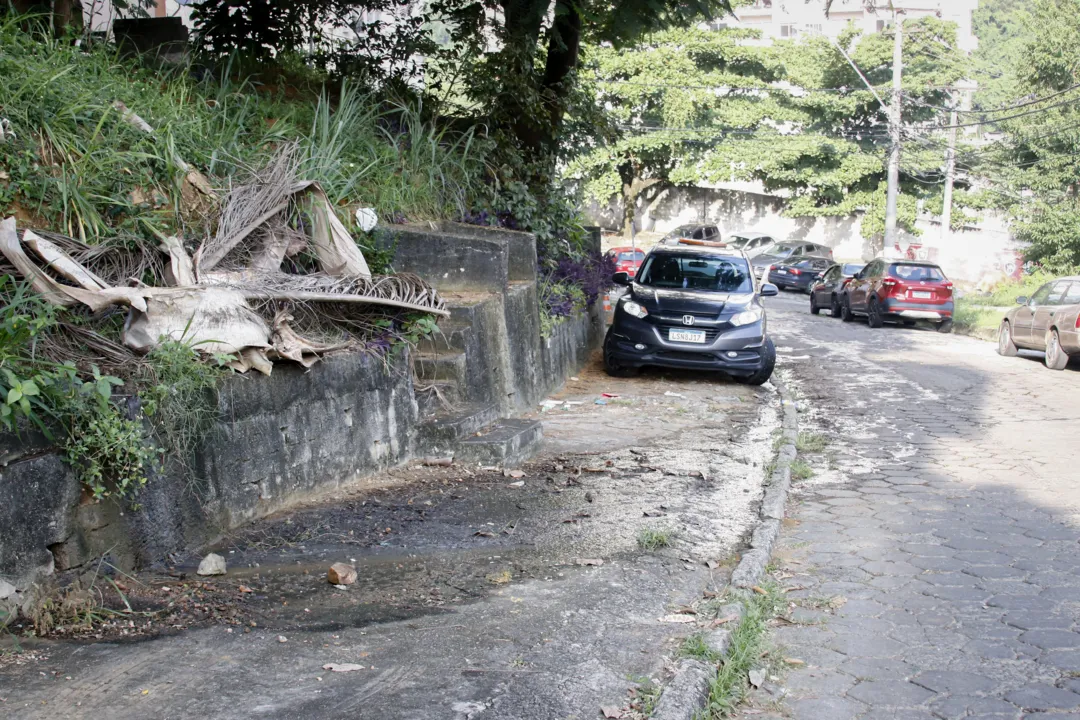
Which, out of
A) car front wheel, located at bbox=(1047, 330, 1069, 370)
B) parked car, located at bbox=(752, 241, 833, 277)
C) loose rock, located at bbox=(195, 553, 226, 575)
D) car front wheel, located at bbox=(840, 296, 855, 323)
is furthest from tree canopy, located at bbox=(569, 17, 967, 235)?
loose rock, located at bbox=(195, 553, 226, 575)

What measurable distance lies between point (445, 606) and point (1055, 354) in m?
14.2

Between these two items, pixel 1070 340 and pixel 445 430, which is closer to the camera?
pixel 445 430

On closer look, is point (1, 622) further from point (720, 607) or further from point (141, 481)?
point (720, 607)

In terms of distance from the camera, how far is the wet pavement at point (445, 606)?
4.07m

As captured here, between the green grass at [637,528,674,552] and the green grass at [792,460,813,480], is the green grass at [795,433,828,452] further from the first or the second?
the green grass at [637,528,674,552]

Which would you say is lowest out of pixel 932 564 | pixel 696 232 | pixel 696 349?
pixel 932 564

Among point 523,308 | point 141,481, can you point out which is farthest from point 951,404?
point 141,481

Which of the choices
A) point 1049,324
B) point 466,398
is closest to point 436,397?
point 466,398

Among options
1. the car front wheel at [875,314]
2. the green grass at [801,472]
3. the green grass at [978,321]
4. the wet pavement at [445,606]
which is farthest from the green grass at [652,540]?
the green grass at [978,321]

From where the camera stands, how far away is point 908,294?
23047 millimetres

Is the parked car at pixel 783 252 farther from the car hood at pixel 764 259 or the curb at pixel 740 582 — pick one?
the curb at pixel 740 582

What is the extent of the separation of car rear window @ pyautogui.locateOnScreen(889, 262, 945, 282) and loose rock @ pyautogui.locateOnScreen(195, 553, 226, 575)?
20.6 metres

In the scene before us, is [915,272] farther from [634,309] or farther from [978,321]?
[634,309]

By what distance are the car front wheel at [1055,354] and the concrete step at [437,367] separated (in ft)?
38.3
